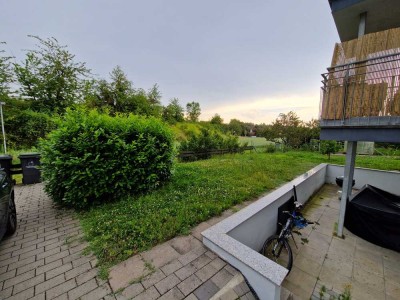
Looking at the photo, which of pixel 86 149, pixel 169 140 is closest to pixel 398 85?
pixel 169 140

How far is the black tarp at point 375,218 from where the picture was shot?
11.0 ft

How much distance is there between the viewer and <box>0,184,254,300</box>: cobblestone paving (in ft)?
5.51

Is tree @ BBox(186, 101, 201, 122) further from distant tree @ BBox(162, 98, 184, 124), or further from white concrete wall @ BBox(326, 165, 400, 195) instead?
white concrete wall @ BBox(326, 165, 400, 195)

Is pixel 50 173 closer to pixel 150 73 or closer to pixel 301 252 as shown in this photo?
pixel 301 252

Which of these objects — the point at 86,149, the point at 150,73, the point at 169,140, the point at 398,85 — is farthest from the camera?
the point at 150,73

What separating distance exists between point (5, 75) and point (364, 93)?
57.6 ft

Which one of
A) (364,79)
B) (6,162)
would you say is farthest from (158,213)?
(6,162)

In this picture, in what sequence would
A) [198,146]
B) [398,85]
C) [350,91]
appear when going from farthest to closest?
[198,146], [350,91], [398,85]

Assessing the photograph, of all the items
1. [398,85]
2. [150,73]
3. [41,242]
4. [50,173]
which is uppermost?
[150,73]

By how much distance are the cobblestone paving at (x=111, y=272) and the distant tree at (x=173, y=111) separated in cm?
2120

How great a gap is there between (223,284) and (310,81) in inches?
397

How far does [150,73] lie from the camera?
1336 centimetres

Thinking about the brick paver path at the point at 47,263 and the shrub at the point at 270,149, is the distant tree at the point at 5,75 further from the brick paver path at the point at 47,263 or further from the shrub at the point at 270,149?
the shrub at the point at 270,149

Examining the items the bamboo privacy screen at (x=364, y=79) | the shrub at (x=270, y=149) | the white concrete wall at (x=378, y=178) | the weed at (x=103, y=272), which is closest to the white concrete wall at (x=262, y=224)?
the weed at (x=103, y=272)
